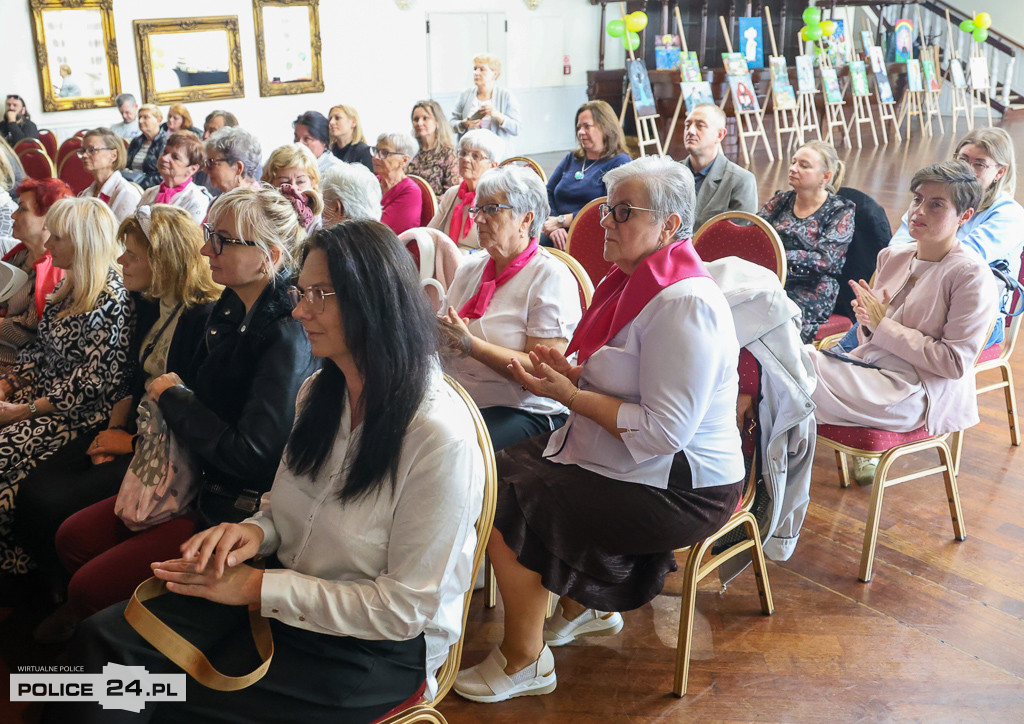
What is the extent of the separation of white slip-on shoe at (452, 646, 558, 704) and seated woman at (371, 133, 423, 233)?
262cm

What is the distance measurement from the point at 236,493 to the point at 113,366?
32.7 inches

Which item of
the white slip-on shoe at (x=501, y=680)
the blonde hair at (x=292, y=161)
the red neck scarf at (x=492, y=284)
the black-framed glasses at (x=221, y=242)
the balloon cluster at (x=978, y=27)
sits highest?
the balloon cluster at (x=978, y=27)

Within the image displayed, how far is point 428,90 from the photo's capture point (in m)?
11.8

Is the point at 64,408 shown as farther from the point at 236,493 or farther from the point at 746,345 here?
the point at 746,345

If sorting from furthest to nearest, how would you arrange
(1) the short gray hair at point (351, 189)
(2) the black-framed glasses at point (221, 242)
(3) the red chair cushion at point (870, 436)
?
(1) the short gray hair at point (351, 189), (3) the red chair cushion at point (870, 436), (2) the black-framed glasses at point (221, 242)

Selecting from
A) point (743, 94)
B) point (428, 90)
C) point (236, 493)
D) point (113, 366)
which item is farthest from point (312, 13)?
point (236, 493)

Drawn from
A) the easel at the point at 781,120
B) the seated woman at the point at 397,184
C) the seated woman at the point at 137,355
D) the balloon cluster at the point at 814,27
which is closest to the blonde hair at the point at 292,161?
the seated woman at the point at 397,184

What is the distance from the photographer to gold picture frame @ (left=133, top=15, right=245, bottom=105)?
9.70 m

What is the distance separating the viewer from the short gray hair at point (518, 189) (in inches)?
98.5

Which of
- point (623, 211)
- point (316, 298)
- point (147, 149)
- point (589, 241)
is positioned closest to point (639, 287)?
point (623, 211)

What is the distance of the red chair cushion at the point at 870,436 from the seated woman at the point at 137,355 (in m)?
1.89

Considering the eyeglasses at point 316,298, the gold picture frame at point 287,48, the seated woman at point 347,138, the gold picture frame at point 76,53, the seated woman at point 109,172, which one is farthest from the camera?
the gold picture frame at point 287,48

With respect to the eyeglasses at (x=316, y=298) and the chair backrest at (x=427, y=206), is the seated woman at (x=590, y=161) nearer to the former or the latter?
the chair backrest at (x=427, y=206)

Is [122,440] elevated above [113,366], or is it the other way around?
[113,366]
